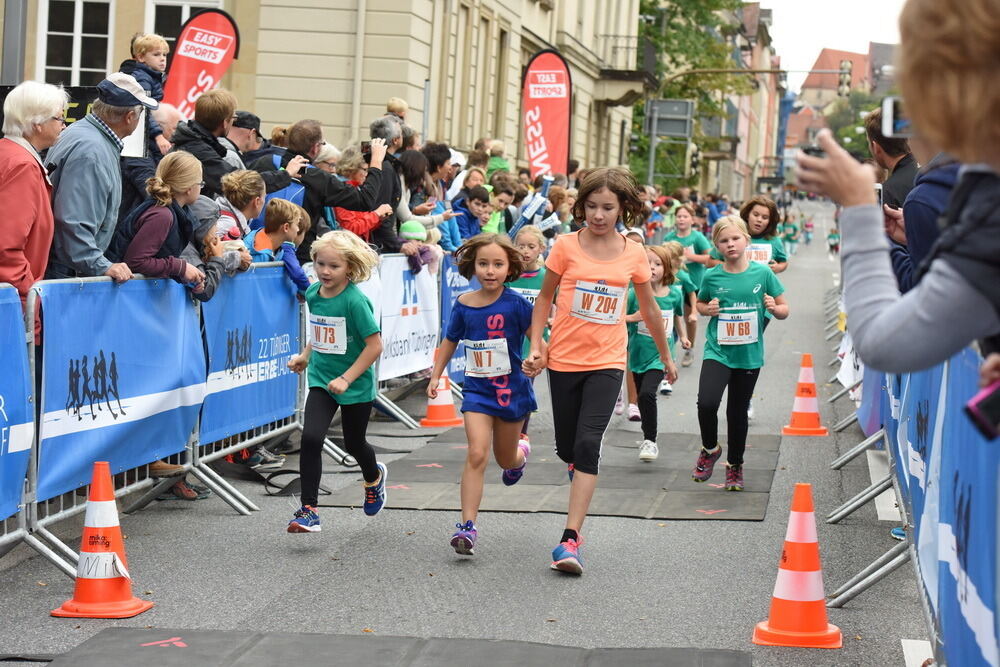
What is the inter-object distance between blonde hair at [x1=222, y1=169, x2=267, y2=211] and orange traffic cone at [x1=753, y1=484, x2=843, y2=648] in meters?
4.70

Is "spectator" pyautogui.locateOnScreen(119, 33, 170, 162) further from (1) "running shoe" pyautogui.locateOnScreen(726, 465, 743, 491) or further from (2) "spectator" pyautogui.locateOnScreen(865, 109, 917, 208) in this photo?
(2) "spectator" pyautogui.locateOnScreen(865, 109, 917, 208)

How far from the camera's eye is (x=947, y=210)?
8.46 ft

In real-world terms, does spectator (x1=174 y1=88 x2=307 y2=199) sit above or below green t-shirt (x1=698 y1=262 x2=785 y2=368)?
above

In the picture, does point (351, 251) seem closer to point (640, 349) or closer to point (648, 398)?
point (648, 398)

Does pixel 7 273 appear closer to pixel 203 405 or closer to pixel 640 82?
pixel 203 405

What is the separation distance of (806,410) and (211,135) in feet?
18.0

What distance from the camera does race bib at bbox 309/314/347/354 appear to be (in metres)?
7.74

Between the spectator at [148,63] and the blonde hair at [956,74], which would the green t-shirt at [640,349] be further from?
the blonde hair at [956,74]

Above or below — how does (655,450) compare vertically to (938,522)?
below

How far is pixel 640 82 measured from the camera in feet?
149

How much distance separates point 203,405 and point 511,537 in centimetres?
194

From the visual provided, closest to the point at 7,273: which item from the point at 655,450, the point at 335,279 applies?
the point at 335,279

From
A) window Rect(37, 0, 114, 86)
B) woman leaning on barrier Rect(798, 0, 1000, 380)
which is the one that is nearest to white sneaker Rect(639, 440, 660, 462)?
woman leaning on barrier Rect(798, 0, 1000, 380)

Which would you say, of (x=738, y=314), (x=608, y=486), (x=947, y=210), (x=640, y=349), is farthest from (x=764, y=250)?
(x=947, y=210)
